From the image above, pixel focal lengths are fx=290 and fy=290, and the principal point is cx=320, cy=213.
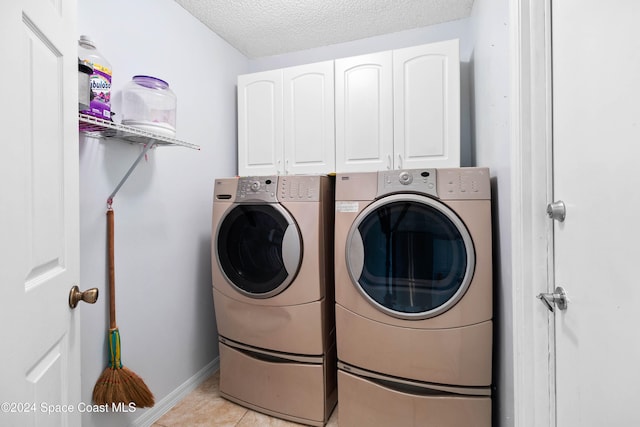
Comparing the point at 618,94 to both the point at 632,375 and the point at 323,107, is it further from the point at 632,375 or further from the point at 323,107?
the point at 323,107

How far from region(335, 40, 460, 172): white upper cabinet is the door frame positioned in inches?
28.8

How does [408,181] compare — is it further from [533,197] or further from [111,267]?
[111,267]

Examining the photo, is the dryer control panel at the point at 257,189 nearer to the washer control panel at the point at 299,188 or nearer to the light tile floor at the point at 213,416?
the washer control panel at the point at 299,188

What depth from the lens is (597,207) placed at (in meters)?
0.66

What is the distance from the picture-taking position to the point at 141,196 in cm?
153

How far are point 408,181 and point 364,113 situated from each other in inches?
27.5

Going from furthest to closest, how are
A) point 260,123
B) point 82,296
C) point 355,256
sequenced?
point 260,123, point 355,256, point 82,296

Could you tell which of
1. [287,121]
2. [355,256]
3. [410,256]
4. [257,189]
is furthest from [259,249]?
[287,121]

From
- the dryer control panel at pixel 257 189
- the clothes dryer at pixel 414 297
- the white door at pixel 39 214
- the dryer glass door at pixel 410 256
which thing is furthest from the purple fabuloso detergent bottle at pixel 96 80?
the dryer glass door at pixel 410 256

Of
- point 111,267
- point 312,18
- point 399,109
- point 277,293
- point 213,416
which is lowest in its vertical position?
point 213,416

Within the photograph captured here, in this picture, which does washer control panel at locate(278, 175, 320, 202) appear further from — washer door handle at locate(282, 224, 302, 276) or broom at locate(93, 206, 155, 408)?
broom at locate(93, 206, 155, 408)

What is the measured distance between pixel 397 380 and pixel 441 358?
0.80 feet

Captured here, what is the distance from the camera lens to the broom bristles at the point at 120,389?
1287 millimetres

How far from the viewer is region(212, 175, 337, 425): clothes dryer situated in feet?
5.00
